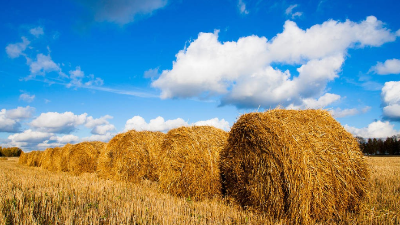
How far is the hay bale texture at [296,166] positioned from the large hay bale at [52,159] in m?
13.5

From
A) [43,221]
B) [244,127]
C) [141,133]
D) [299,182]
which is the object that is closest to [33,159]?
[141,133]

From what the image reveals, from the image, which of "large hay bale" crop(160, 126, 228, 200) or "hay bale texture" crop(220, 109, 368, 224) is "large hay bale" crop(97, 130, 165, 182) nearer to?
"large hay bale" crop(160, 126, 228, 200)

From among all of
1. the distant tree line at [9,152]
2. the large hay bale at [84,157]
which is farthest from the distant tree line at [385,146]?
the distant tree line at [9,152]

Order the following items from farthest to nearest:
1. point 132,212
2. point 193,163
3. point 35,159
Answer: point 35,159
point 193,163
point 132,212

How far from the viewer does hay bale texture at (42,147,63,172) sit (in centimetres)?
1566

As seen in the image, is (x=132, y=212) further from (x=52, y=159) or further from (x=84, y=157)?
(x=52, y=159)

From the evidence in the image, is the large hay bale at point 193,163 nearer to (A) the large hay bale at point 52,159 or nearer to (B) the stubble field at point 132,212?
(B) the stubble field at point 132,212

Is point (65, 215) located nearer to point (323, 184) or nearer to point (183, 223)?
point (183, 223)

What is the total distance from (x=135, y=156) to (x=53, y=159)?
10606 mm

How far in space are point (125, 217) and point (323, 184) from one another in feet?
12.5

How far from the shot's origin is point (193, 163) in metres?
6.88

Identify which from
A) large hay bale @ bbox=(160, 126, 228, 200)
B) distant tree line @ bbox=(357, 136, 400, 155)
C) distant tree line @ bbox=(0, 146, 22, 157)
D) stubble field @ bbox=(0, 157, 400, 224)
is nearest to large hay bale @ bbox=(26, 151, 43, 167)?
stubble field @ bbox=(0, 157, 400, 224)

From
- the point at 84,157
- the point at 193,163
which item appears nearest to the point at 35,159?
the point at 84,157

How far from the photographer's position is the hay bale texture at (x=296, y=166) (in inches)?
179
